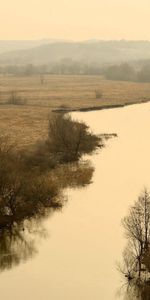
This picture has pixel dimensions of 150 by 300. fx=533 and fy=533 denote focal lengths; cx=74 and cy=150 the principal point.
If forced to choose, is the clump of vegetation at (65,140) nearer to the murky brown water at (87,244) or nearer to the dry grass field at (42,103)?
the murky brown water at (87,244)

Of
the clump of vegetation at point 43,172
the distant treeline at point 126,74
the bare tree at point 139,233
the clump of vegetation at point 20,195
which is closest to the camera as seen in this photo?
the bare tree at point 139,233

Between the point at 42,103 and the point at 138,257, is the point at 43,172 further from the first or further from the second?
the point at 42,103

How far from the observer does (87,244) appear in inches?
1093

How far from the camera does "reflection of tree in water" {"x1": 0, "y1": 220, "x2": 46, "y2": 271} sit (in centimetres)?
2645

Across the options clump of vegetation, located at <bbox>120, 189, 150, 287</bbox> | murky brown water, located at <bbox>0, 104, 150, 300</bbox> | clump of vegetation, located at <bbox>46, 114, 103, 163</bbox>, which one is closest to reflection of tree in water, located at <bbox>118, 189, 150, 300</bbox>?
clump of vegetation, located at <bbox>120, 189, 150, 287</bbox>

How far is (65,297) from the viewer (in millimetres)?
22578

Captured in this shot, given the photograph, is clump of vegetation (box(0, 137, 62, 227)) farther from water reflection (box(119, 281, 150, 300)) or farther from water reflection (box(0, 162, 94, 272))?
water reflection (box(119, 281, 150, 300))

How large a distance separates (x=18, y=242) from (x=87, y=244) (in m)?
3.78

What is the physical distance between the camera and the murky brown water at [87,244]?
23.3 meters

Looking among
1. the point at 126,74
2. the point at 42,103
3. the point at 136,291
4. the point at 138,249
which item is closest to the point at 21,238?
the point at 138,249

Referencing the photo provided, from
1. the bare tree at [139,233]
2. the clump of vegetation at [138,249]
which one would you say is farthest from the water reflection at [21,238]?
the bare tree at [139,233]

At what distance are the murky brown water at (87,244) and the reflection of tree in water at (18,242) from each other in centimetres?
46

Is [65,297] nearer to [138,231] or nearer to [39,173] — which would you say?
[138,231]

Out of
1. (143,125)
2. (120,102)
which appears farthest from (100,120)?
(120,102)
